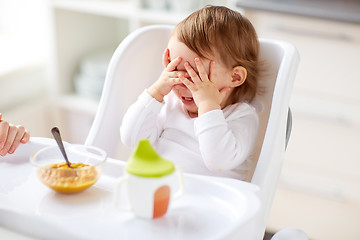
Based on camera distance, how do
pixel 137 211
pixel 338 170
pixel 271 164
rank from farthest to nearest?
pixel 338 170 → pixel 271 164 → pixel 137 211

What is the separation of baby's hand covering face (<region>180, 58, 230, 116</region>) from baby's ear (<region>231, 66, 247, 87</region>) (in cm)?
5

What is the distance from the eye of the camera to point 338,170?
1761mm

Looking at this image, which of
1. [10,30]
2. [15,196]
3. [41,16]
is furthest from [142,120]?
[10,30]

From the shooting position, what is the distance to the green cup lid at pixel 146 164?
64 cm

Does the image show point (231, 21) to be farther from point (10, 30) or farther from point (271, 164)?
point (10, 30)

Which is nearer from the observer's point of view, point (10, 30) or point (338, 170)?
point (338, 170)

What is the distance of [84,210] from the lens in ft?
2.35

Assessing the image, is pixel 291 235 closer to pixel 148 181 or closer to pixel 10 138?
pixel 148 181

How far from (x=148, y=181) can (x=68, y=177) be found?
0.55 ft

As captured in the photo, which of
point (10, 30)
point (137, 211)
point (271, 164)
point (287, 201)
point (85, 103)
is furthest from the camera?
point (10, 30)

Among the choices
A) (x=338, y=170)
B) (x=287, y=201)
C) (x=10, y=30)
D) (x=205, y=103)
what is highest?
(x=205, y=103)

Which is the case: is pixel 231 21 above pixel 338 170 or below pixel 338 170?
above

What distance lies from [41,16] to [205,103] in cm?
157

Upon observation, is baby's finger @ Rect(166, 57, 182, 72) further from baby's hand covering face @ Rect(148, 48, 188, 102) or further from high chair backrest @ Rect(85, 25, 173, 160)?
high chair backrest @ Rect(85, 25, 173, 160)
